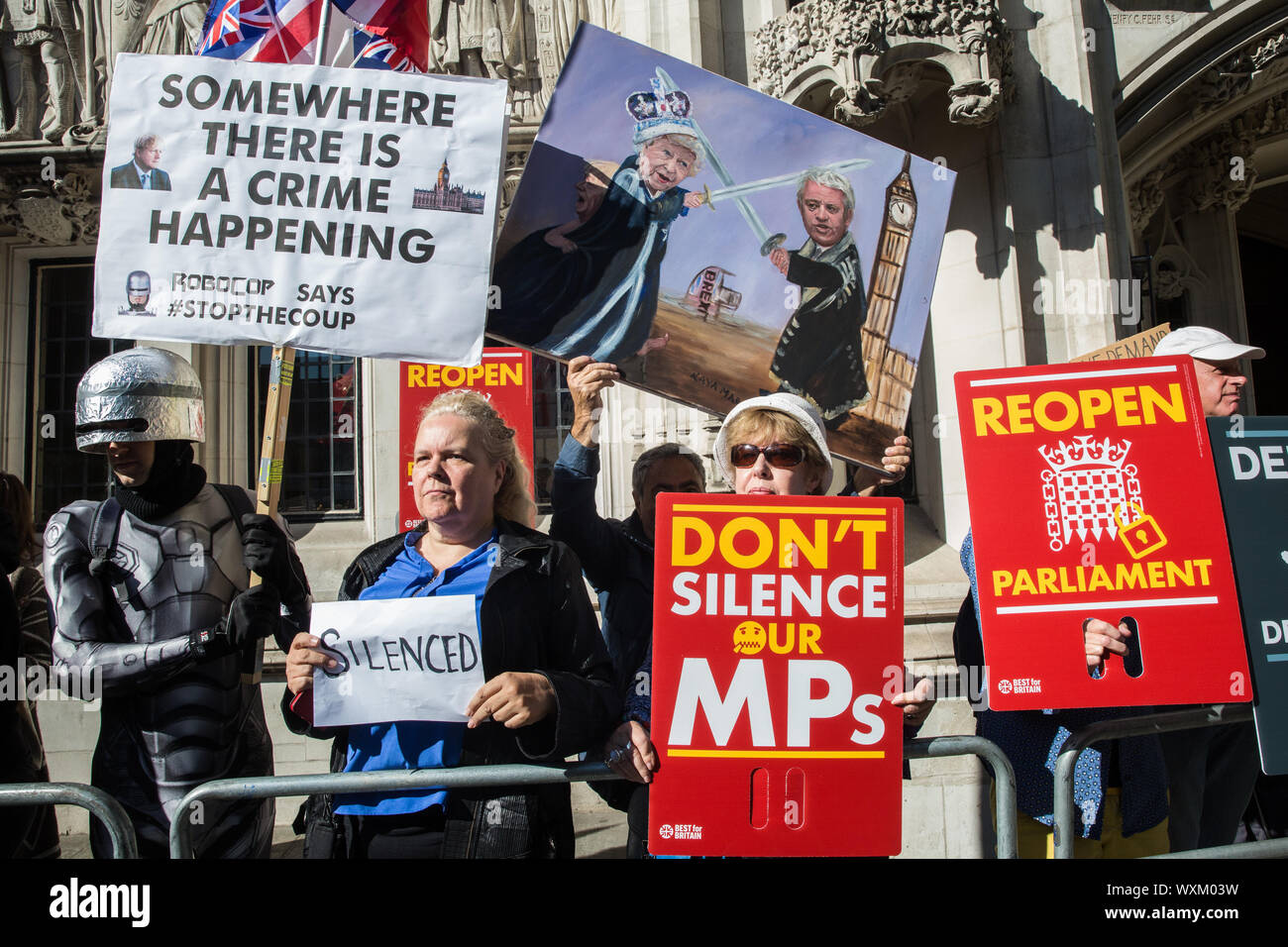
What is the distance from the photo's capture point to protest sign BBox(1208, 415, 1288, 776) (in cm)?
260

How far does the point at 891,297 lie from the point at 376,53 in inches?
77.4

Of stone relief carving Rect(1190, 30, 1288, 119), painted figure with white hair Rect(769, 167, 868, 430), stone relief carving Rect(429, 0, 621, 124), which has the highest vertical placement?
stone relief carving Rect(429, 0, 621, 124)

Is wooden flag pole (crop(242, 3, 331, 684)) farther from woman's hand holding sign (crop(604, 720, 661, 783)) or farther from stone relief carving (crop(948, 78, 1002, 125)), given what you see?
stone relief carving (crop(948, 78, 1002, 125))

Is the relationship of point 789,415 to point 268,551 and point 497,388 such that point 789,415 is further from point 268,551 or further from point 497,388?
point 497,388

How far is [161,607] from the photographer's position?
2.94m

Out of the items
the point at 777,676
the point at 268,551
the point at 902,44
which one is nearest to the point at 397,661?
the point at 268,551

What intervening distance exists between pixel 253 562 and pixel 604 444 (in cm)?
452

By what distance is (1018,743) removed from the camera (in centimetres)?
300

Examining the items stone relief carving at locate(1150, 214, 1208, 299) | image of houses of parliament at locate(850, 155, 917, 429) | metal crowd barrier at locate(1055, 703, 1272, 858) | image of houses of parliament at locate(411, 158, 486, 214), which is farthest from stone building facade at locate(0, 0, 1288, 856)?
image of houses of parliament at locate(411, 158, 486, 214)

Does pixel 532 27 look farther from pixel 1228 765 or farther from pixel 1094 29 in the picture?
pixel 1228 765

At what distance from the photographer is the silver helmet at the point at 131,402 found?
9.29 ft

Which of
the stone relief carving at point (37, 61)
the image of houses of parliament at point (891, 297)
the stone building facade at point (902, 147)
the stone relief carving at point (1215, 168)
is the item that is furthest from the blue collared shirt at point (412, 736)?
the stone relief carving at point (1215, 168)

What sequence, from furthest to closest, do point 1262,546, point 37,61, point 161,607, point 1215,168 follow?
point 1215,168 → point 37,61 → point 161,607 → point 1262,546

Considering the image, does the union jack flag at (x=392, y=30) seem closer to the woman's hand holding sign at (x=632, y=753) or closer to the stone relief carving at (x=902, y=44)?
the woman's hand holding sign at (x=632, y=753)
